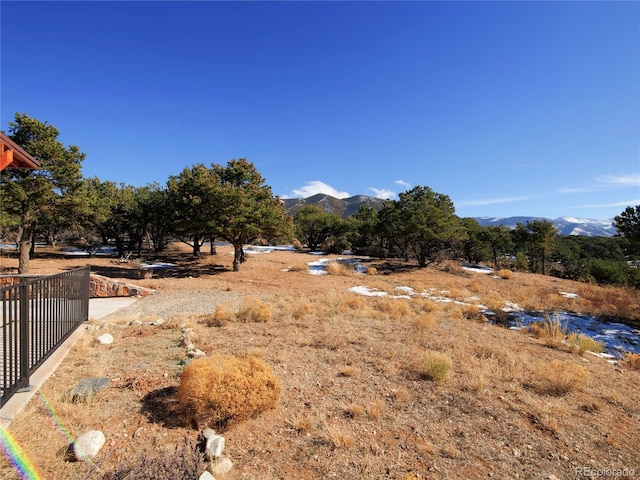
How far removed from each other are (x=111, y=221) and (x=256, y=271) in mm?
14225

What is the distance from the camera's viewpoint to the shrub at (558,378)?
16.3 feet

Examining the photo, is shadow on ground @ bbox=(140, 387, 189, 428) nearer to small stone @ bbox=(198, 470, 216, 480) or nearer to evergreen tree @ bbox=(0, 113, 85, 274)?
small stone @ bbox=(198, 470, 216, 480)

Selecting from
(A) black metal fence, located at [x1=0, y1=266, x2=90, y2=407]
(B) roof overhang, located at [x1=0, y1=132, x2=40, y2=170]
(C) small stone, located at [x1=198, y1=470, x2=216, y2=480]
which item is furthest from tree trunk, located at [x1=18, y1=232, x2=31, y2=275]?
(C) small stone, located at [x1=198, y1=470, x2=216, y2=480]

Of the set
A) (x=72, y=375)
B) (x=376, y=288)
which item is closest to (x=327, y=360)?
(x=72, y=375)

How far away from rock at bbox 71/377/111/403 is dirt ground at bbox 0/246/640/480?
105 millimetres

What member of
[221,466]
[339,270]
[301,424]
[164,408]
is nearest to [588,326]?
[301,424]

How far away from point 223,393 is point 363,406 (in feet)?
6.10

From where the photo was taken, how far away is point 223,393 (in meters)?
3.77

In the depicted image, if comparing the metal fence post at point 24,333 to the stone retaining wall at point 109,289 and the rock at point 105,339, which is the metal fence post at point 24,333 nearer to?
the rock at point 105,339

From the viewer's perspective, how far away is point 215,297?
12.2 m

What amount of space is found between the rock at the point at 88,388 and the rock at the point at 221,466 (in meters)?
2.20

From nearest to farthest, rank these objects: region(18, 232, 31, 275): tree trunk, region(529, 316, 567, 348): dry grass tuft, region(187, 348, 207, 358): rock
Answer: region(187, 348, 207, 358): rock → region(529, 316, 567, 348): dry grass tuft → region(18, 232, 31, 275): tree trunk

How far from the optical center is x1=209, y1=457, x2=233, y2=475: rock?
2.90m

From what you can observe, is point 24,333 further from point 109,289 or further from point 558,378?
→ point 109,289
